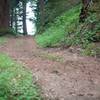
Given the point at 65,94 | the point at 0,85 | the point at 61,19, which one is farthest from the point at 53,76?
the point at 61,19

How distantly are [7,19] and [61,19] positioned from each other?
604cm

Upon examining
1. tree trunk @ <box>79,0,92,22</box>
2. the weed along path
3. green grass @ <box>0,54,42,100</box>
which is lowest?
the weed along path

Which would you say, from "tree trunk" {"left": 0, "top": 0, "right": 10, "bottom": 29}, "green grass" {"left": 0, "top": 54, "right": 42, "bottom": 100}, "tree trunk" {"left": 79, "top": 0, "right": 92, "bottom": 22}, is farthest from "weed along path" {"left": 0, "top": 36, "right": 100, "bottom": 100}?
"tree trunk" {"left": 0, "top": 0, "right": 10, "bottom": 29}

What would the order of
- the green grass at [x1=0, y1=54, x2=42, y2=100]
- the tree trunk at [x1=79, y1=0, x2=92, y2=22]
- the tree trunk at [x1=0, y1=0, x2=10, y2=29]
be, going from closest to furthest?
the green grass at [x1=0, y1=54, x2=42, y2=100] < the tree trunk at [x1=79, y1=0, x2=92, y2=22] < the tree trunk at [x1=0, y1=0, x2=10, y2=29]

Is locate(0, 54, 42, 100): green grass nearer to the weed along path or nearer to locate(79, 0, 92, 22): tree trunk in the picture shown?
the weed along path

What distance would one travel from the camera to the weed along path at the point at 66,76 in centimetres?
717

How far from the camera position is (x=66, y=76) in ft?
28.5

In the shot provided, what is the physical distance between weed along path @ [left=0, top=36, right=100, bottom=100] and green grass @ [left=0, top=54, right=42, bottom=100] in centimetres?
24

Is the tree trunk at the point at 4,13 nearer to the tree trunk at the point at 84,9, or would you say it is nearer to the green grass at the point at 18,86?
the tree trunk at the point at 84,9

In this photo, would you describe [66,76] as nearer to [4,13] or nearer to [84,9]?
[84,9]

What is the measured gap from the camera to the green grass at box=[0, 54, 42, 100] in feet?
20.6

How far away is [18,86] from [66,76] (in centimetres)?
206

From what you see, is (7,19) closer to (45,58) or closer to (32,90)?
(45,58)

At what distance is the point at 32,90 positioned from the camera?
22.4 ft
